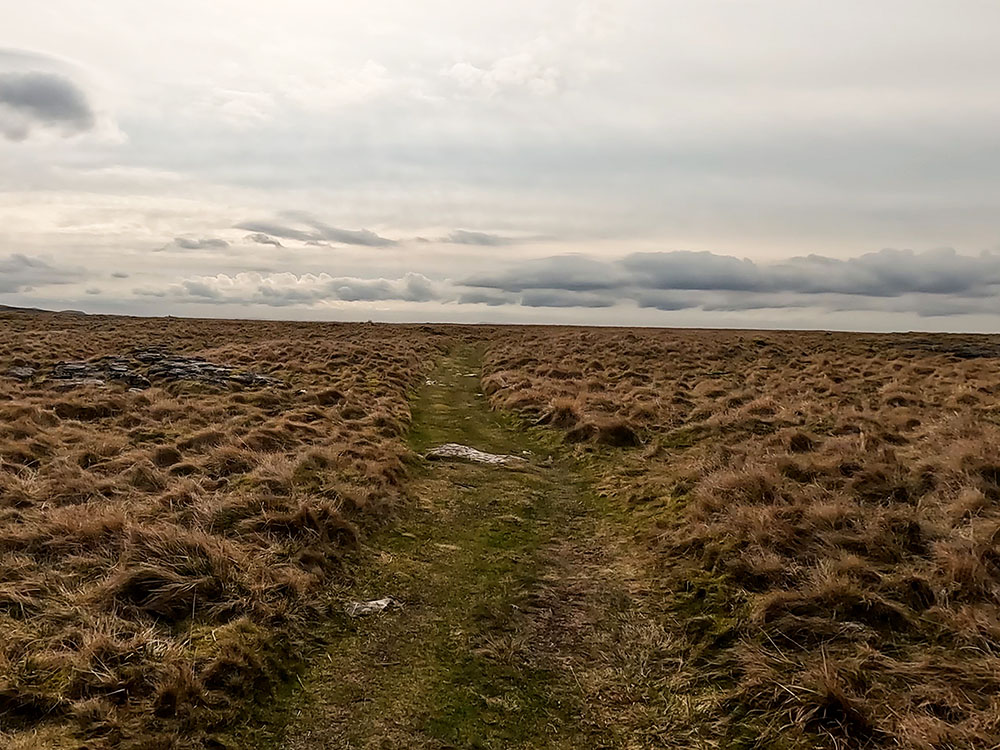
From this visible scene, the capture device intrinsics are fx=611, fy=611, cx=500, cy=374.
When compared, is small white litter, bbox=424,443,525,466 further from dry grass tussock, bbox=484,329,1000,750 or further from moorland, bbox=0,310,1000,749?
dry grass tussock, bbox=484,329,1000,750

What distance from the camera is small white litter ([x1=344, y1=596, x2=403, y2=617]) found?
7215 mm

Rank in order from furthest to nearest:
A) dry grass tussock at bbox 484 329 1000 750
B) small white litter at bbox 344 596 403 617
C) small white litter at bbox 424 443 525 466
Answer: small white litter at bbox 424 443 525 466, small white litter at bbox 344 596 403 617, dry grass tussock at bbox 484 329 1000 750

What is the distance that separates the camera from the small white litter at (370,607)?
23.7 ft

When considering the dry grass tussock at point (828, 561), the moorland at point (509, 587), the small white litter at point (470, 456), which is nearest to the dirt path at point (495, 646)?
the moorland at point (509, 587)

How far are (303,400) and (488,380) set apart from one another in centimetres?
934

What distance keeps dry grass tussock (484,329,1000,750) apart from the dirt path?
2.03 feet

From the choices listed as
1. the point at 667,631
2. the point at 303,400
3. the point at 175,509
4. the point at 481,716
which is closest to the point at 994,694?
the point at 667,631

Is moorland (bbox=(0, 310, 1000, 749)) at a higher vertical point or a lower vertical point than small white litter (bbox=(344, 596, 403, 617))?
higher

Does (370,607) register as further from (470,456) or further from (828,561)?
(470,456)

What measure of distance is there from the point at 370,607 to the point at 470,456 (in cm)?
744

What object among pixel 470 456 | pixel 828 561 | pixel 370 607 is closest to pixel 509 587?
pixel 370 607

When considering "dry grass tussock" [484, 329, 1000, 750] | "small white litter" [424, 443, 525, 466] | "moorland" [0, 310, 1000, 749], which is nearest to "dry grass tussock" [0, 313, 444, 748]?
"moorland" [0, 310, 1000, 749]

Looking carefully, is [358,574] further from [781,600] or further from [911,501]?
[911,501]

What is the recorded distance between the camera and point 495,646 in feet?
21.2
